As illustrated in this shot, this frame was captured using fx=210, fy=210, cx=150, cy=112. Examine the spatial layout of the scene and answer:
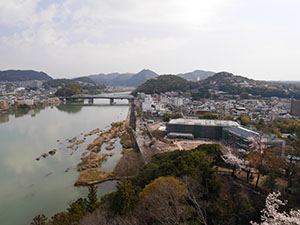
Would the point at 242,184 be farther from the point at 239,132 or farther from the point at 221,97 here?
the point at 221,97

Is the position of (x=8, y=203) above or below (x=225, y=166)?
below

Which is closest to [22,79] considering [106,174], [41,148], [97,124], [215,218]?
[97,124]

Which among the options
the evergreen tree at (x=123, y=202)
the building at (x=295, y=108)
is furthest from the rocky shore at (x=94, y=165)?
the building at (x=295, y=108)

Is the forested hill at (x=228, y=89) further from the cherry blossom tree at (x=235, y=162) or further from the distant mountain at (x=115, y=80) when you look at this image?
the distant mountain at (x=115, y=80)

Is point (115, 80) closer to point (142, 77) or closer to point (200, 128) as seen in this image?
point (142, 77)

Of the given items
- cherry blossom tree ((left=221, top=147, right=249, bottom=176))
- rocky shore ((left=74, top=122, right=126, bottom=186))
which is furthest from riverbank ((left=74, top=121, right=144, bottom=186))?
cherry blossom tree ((left=221, top=147, right=249, bottom=176))

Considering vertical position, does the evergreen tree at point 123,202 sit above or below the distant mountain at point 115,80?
below

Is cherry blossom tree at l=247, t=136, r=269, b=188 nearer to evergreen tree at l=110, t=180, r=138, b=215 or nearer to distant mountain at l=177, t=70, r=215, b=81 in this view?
evergreen tree at l=110, t=180, r=138, b=215

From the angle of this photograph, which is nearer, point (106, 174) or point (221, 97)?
point (106, 174)
